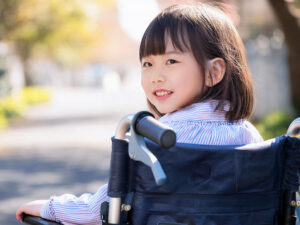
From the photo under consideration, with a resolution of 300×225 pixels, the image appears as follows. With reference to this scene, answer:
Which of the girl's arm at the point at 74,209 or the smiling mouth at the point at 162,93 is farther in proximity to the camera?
the smiling mouth at the point at 162,93

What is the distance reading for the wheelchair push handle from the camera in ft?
4.65

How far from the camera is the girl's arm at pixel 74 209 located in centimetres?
191

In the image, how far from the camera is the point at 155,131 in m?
1.44

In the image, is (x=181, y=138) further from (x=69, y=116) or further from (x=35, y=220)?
(x=69, y=116)

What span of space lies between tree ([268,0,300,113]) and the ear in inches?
293

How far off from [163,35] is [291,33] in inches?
315

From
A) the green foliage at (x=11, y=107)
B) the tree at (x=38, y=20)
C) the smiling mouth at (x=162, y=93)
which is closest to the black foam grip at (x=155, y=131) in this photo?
the smiling mouth at (x=162, y=93)

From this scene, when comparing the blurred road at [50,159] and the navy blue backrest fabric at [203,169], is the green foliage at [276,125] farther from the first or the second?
the navy blue backrest fabric at [203,169]

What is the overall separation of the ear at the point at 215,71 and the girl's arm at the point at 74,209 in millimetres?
569

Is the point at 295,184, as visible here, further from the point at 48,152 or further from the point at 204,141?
the point at 48,152

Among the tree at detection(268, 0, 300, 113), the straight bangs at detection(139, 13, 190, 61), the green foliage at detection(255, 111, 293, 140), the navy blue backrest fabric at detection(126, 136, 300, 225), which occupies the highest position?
the tree at detection(268, 0, 300, 113)

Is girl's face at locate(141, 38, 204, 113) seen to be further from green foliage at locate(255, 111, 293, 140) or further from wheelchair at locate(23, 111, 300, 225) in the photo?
green foliage at locate(255, 111, 293, 140)

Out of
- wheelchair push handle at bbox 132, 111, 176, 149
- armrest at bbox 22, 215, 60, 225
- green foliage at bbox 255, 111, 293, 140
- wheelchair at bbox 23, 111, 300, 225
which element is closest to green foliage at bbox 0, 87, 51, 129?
green foliage at bbox 255, 111, 293, 140

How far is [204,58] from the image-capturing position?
2.02 m
